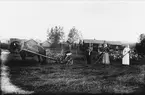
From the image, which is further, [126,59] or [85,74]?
[126,59]

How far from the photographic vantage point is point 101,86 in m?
8.47

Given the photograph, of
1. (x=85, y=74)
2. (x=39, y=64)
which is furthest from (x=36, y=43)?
(x=85, y=74)

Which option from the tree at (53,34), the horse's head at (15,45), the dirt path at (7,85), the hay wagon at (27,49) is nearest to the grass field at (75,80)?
the dirt path at (7,85)

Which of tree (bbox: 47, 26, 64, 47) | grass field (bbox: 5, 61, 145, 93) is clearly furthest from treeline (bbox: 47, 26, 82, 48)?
grass field (bbox: 5, 61, 145, 93)

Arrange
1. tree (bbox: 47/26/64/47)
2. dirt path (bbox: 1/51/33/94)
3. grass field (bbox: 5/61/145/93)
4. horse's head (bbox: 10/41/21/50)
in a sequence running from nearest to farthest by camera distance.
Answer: dirt path (bbox: 1/51/33/94) < grass field (bbox: 5/61/145/93) < horse's head (bbox: 10/41/21/50) < tree (bbox: 47/26/64/47)

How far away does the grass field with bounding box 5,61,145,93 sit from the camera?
26.3 ft

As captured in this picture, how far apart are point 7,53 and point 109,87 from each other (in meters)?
7.39

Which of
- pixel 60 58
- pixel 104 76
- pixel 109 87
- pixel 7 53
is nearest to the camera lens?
pixel 109 87

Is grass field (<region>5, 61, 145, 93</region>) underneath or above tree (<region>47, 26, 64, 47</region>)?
underneath

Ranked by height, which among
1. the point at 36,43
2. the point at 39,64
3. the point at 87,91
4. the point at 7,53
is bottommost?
the point at 87,91

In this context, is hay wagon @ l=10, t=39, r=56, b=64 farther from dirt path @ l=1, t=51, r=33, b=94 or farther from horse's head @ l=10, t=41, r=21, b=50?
dirt path @ l=1, t=51, r=33, b=94

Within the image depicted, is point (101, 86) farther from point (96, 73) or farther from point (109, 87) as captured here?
point (96, 73)

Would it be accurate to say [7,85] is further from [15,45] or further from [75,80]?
[15,45]

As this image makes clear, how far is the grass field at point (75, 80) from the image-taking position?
801cm
